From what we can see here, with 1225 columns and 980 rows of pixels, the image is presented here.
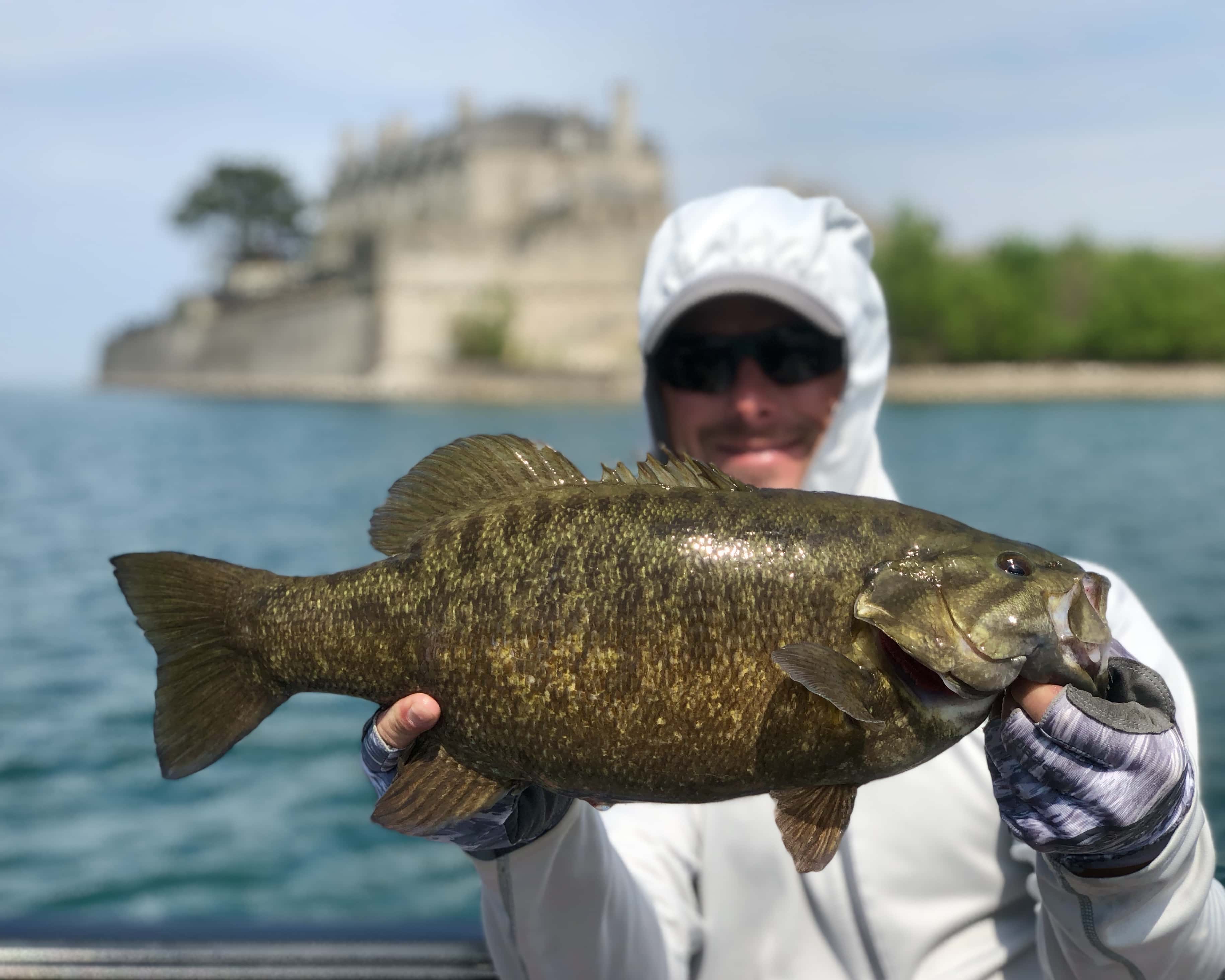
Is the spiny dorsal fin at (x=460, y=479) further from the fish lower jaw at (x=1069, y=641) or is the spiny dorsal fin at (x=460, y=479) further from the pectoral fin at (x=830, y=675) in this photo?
the fish lower jaw at (x=1069, y=641)

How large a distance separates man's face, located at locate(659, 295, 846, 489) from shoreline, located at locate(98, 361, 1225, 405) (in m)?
51.3

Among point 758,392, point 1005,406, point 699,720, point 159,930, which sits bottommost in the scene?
point 1005,406

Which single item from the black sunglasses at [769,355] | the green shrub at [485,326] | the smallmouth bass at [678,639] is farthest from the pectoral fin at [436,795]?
the green shrub at [485,326]

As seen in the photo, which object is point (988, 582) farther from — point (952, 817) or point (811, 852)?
point (952, 817)

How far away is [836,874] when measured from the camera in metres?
2.98

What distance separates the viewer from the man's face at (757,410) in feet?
10.8

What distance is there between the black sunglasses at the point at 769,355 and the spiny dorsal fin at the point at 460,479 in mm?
1114

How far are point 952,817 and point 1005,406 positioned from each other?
181 feet

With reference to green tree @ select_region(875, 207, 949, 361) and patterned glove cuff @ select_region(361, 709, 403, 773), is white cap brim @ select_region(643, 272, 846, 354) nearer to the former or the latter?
patterned glove cuff @ select_region(361, 709, 403, 773)

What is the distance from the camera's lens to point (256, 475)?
31.2 meters

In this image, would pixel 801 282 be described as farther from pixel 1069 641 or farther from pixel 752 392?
pixel 1069 641

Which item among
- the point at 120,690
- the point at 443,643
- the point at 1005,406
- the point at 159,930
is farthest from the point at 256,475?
the point at 1005,406

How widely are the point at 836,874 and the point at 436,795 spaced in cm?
123

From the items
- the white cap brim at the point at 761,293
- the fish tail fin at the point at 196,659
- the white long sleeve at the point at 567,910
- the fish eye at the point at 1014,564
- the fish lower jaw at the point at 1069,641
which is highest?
the white cap brim at the point at 761,293
